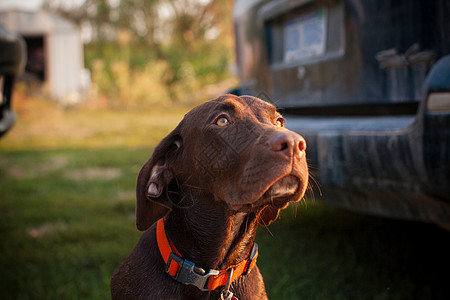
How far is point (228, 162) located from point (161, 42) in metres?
19.1

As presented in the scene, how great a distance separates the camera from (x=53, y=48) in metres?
17.3

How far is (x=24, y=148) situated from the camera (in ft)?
24.1

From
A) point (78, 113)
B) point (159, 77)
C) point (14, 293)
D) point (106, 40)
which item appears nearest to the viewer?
point (14, 293)

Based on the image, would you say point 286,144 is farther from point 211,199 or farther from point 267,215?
point 267,215

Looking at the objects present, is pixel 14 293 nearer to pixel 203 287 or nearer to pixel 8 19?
pixel 203 287

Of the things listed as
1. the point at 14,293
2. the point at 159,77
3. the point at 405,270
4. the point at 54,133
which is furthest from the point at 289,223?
the point at 159,77

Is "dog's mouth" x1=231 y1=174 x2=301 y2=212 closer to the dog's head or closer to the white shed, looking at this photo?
the dog's head

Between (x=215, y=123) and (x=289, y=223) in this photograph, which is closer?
(x=215, y=123)

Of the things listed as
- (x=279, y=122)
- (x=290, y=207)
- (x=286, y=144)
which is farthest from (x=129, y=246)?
(x=286, y=144)

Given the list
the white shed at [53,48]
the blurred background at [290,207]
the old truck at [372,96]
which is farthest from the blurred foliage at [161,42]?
the old truck at [372,96]

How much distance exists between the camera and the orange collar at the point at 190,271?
5.32 feet

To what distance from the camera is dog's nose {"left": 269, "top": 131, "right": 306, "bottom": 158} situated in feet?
4.41

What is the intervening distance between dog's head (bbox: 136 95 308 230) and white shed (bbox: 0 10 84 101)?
15739mm

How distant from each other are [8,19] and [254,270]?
1911 cm
